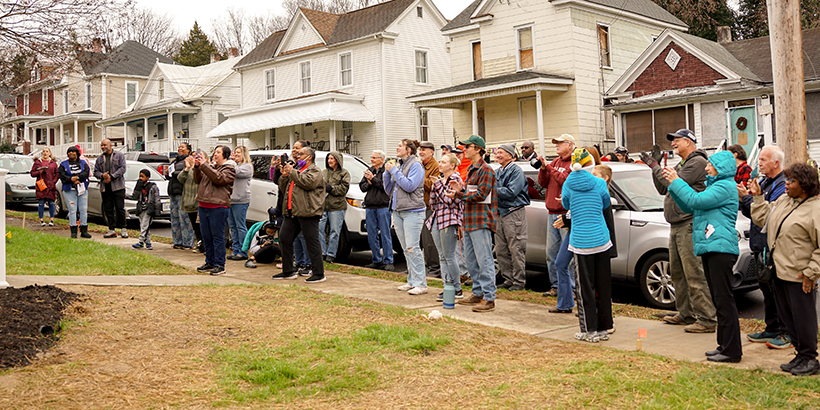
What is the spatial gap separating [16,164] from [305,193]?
16188 millimetres

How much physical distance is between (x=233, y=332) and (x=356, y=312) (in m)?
1.41

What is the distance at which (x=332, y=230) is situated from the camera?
1210cm

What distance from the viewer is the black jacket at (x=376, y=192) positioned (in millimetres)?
11539

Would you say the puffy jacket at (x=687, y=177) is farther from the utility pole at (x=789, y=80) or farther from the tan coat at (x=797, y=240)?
the utility pole at (x=789, y=80)

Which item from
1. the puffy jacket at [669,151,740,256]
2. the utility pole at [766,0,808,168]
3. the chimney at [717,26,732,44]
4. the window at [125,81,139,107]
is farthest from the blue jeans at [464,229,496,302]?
the window at [125,81,139,107]

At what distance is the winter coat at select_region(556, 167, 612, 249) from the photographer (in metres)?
6.72

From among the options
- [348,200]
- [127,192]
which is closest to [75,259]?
[348,200]

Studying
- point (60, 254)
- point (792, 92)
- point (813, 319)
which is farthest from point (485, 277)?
point (60, 254)

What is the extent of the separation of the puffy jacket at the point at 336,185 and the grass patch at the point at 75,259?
2440 millimetres

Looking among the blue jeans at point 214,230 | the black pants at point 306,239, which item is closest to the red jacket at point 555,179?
the black pants at point 306,239

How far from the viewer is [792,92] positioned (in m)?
8.26

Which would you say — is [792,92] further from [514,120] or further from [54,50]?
[514,120]

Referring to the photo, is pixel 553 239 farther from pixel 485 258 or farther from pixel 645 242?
pixel 485 258

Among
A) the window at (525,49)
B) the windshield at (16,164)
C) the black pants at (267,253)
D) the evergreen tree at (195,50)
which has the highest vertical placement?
the evergreen tree at (195,50)
